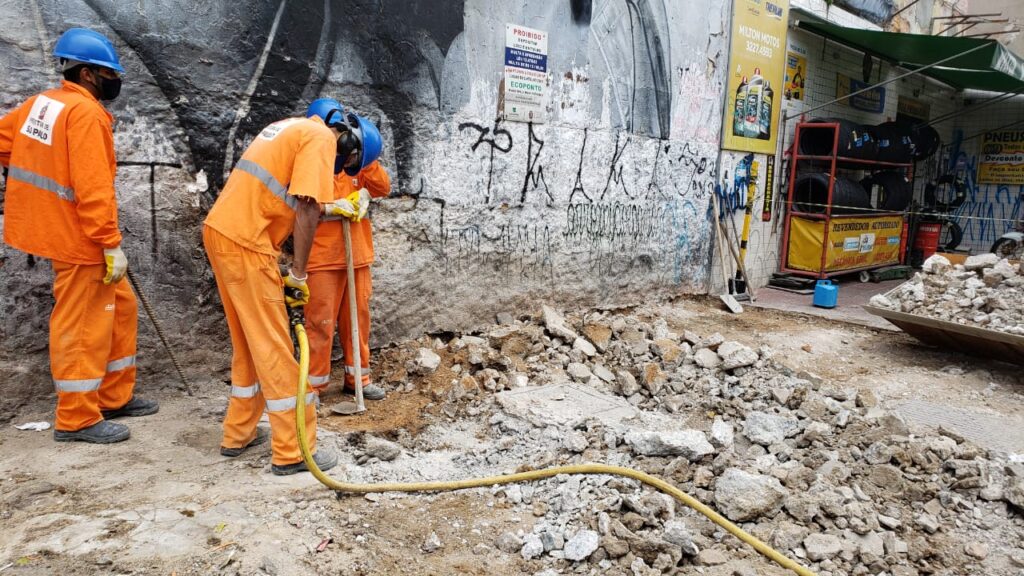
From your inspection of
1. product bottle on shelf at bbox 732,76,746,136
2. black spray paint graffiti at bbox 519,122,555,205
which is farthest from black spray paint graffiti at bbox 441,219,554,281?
product bottle on shelf at bbox 732,76,746,136

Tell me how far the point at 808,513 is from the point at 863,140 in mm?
7521

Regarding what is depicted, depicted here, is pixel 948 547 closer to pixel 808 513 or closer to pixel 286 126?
pixel 808 513

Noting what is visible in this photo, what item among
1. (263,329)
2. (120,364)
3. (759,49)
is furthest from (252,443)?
(759,49)

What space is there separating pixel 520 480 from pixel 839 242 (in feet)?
23.9

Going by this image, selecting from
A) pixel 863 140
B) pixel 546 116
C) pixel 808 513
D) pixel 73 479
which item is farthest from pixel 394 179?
pixel 863 140

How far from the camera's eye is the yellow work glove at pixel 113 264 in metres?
3.05

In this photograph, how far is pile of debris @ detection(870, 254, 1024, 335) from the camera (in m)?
5.06

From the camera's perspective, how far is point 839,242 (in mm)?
8727

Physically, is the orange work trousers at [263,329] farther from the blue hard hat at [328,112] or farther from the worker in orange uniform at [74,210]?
the blue hard hat at [328,112]

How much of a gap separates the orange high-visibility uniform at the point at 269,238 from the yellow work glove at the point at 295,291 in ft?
0.36

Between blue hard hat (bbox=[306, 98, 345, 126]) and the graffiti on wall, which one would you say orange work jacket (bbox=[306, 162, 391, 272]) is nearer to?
blue hard hat (bbox=[306, 98, 345, 126])

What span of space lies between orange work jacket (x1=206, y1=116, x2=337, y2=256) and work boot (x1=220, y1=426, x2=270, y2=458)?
0.98 meters

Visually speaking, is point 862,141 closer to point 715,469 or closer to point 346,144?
point 715,469

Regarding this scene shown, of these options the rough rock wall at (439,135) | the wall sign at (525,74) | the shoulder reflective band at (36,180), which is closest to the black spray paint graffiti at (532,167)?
the rough rock wall at (439,135)
